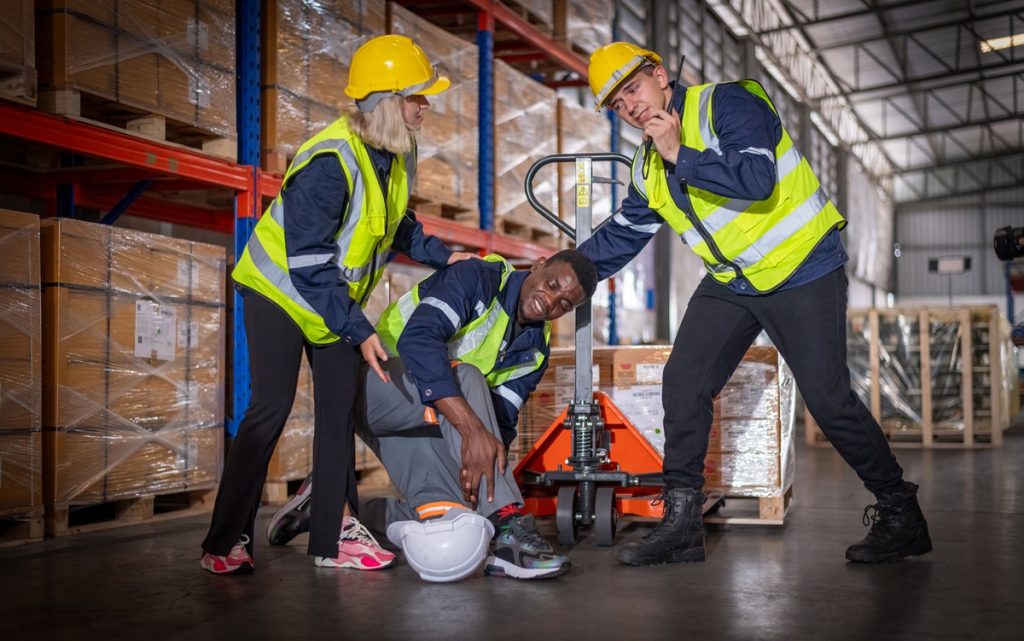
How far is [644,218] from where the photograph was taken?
13.1ft

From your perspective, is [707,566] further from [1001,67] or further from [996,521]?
[1001,67]

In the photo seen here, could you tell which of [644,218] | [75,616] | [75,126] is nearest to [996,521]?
[644,218]

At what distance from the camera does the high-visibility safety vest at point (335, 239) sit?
342 centimetres

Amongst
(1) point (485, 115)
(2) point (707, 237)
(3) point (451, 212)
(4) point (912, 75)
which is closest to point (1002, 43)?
(4) point (912, 75)

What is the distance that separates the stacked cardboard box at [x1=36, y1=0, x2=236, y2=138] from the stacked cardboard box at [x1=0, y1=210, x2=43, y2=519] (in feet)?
2.06

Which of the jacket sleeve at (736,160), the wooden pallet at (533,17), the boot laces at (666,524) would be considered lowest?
the boot laces at (666,524)

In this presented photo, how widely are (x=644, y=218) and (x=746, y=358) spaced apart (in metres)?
1.34

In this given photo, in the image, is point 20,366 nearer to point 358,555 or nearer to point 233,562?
point 233,562

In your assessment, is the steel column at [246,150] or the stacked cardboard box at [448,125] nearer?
the steel column at [246,150]

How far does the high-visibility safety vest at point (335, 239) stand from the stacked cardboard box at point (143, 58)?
153cm

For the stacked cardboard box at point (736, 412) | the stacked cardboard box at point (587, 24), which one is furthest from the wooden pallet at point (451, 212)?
the stacked cardboard box at point (736, 412)

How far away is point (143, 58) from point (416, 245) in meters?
1.79

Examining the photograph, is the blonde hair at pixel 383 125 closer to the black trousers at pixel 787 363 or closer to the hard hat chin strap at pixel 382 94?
the hard hat chin strap at pixel 382 94

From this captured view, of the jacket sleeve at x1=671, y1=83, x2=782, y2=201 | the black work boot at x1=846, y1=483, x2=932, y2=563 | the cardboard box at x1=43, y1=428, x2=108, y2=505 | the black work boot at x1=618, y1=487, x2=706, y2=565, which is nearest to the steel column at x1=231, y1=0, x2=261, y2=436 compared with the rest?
the cardboard box at x1=43, y1=428, x2=108, y2=505
